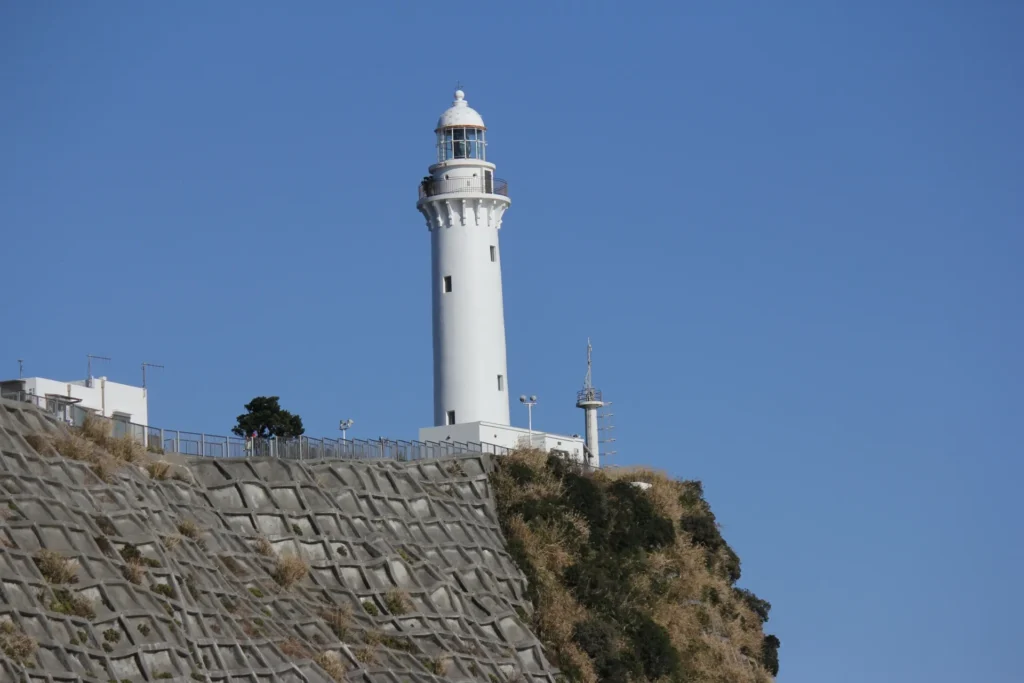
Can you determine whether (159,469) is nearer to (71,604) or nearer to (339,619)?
(339,619)

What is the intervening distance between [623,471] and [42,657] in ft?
131

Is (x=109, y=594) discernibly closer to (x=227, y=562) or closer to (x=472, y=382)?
(x=227, y=562)

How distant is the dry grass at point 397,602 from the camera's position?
56.6 meters

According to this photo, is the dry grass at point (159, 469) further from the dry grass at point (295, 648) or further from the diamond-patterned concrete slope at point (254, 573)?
the dry grass at point (295, 648)

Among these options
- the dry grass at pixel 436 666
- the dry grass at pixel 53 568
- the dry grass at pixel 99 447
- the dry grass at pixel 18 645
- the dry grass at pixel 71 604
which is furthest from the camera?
the dry grass at pixel 436 666

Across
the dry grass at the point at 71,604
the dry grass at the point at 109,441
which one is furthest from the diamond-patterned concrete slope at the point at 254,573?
the dry grass at the point at 109,441

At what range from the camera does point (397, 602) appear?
5688 centimetres

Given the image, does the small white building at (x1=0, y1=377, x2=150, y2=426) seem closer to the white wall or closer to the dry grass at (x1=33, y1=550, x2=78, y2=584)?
the white wall

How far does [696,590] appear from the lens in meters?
74.1

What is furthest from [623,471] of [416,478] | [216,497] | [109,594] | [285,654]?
[109,594]

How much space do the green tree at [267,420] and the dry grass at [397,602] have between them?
29993mm

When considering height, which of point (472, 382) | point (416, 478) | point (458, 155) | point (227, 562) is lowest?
point (227, 562)

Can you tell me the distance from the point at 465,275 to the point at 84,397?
21.1 meters

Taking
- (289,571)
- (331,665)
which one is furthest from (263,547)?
(331,665)
